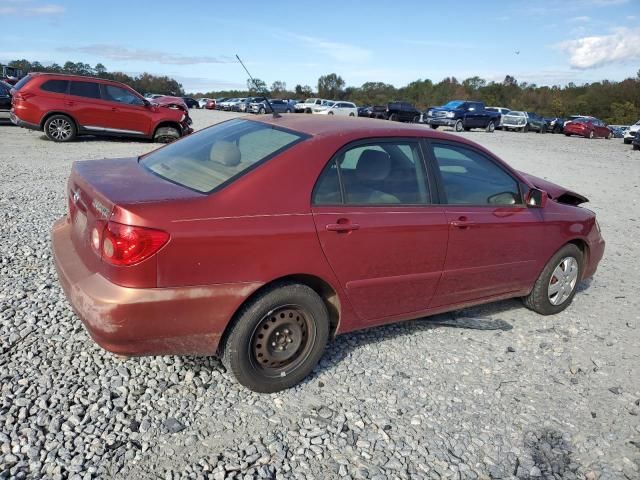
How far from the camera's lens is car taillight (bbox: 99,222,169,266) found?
2660mm

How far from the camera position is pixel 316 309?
3.25m

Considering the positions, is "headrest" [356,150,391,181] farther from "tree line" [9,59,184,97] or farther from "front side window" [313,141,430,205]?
"tree line" [9,59,184,97]

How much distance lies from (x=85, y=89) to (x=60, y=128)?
1.23 metres

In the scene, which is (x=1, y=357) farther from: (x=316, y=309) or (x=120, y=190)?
(x=316, y=309)

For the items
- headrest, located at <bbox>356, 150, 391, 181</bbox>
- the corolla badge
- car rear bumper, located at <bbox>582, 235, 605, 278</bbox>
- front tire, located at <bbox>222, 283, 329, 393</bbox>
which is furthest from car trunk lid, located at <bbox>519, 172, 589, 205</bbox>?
the corolla badge

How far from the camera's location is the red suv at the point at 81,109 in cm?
1338

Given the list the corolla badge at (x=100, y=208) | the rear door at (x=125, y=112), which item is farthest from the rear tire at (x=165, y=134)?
the corolla badge at (x=100, y=208)

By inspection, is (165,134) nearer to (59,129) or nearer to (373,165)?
(59,129)

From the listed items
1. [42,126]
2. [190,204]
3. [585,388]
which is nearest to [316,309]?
[190,204]

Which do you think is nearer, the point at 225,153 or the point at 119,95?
the point at 225,153

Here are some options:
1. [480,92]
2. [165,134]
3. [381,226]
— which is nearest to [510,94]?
[480,92]

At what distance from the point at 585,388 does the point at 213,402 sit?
2507mm

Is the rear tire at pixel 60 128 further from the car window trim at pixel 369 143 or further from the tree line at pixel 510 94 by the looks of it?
the tree line at pixel 510 94

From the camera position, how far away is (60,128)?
45.6 ft
